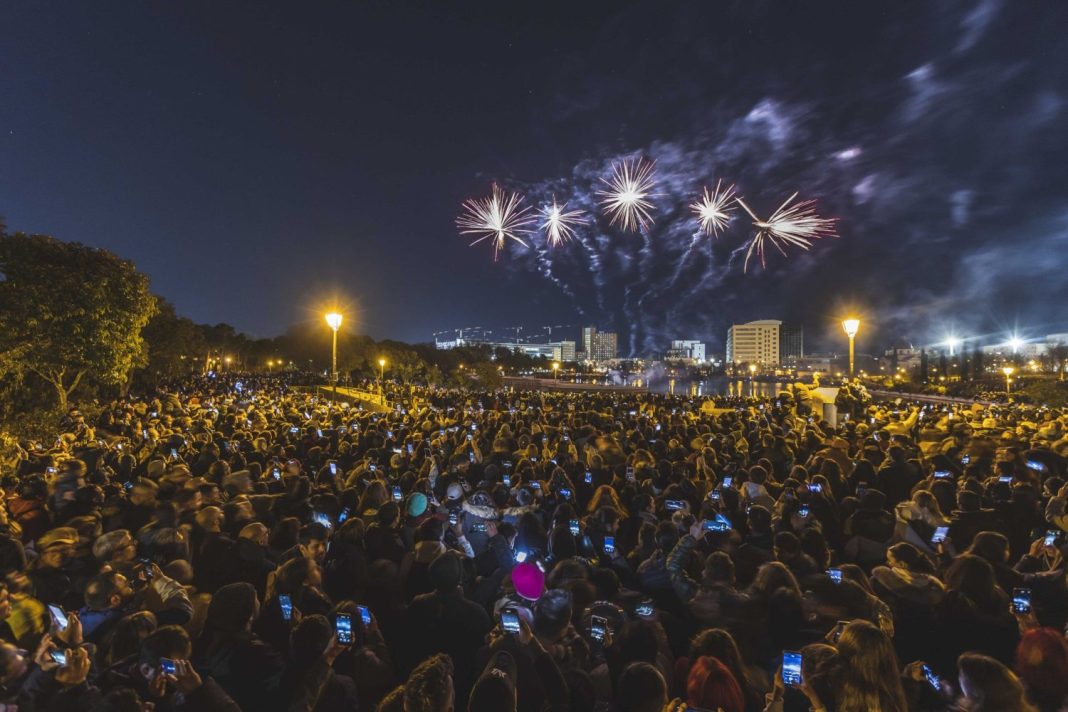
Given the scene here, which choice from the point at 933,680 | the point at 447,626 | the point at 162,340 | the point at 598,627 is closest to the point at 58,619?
the point at 447,626

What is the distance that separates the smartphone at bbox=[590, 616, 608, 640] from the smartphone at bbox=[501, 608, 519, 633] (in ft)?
1.60

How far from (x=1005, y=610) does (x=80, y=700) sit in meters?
5.37

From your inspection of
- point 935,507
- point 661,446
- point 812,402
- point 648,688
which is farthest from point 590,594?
point 812,402

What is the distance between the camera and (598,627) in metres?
2.99

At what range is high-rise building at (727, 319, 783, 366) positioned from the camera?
17875 centimetres

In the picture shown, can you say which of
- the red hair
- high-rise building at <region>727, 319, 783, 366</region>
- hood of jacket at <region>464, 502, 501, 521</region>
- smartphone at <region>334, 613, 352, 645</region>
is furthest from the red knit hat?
high-rise building at <region>727, 319, 783, 366</region>

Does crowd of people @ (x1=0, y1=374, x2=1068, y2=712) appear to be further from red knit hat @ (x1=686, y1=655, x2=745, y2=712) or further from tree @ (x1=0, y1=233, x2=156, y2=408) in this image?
tree @ (x1=0, y1=233, x2=156, y2=408)

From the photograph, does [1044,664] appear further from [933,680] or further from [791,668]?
[791,668]

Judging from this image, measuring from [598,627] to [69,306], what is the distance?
14.3 m

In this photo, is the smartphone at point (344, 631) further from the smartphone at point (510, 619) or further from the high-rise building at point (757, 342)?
the high-rise building at point (757, 342)

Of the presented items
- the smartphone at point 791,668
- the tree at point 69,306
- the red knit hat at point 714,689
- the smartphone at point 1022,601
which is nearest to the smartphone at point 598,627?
the red knit hat at point 714,689

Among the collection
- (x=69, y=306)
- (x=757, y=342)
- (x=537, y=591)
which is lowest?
(x=537, y=591)

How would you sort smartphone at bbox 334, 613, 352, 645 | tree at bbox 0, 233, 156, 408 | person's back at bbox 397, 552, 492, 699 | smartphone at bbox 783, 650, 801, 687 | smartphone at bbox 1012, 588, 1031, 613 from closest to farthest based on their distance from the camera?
smartphone at bbox 783, 650, 801, 687, smartphone at bbox 334, 613, 352, 645, smartphone at bbox 1012, 588, 1031, 613, person's back at bbox 397, 552, 492, 699, tree at bbox 0, 233, 156, 408

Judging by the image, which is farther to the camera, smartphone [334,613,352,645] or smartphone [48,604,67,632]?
smartphone [48,604,67,632]
